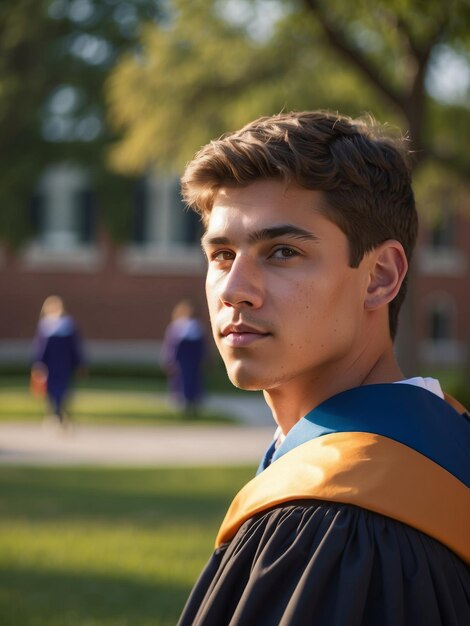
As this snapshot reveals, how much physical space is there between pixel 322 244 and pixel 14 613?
196 inches

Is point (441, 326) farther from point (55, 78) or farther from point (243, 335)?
point (243, 335)

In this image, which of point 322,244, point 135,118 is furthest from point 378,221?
point 135,118

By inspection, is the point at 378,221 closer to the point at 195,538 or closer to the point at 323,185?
the point at 323,185

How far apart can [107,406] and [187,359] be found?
2.03 m

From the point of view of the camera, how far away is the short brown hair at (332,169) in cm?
214

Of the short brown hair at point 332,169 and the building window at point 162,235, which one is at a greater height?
the building window at point 162,235

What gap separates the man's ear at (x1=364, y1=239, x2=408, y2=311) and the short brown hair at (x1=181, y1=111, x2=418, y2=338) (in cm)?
3

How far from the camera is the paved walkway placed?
14.1 metres

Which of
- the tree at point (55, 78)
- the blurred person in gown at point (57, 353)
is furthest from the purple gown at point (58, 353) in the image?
the tree at point (55, 78)

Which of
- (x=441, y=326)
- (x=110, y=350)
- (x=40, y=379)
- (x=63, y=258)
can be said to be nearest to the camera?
(x=40, y=379)

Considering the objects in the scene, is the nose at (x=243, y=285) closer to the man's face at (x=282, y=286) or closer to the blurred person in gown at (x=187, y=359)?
the man's face at (x=282, y=286)

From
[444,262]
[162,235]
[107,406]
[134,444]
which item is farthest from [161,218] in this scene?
[134,444]

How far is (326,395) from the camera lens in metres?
2.23

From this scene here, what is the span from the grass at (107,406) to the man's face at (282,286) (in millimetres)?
16969
